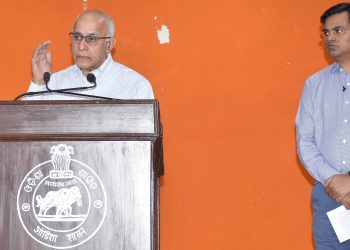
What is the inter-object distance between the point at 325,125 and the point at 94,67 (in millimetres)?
983

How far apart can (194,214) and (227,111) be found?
544mm

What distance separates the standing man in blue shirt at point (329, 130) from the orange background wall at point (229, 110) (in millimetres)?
496

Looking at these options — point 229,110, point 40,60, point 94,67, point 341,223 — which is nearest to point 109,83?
point 94,67

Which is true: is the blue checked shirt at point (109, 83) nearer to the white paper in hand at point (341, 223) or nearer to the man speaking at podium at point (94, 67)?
the man speaking at podium at point (94, 67)

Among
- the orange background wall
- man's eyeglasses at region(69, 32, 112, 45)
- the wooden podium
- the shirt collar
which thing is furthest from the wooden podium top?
the orange background wall

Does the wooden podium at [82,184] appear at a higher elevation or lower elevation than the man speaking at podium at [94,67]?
lower

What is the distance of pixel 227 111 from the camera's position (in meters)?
3.03

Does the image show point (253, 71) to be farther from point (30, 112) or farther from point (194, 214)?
point (30, 112)

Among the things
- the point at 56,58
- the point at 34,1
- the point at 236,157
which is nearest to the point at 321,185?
the point at 236,157

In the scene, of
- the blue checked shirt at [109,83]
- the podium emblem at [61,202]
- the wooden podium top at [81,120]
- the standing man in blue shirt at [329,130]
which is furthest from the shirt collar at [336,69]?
the podium emblem at [61,202]

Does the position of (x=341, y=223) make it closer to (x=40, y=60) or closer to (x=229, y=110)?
(x=229, y=110)

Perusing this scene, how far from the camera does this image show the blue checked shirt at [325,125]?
7.67ft

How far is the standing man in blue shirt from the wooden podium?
0.95m

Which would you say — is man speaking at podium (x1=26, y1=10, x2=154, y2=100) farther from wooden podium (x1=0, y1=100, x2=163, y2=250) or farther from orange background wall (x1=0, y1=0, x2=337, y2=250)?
wooden podium (x1=0, y1=100, x2=163, y2=250)
